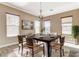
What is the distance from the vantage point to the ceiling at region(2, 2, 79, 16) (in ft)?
6.63

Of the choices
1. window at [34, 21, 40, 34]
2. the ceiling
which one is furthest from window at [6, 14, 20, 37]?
window at [34, 21, 40, 34]

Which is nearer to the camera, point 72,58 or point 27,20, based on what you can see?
point 72,58

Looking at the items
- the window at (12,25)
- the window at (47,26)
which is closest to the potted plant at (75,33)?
the window at (47,26)

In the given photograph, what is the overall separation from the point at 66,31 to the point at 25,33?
872mm

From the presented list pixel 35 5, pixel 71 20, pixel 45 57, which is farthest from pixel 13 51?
pixel 71 20

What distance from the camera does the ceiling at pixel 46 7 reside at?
79.6 inches

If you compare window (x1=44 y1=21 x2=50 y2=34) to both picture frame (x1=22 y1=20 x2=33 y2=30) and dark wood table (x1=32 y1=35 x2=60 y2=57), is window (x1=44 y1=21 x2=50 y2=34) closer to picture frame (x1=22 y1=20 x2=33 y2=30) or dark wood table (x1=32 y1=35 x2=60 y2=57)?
dark wood table (x1=32 y1=35 x2=60 y2=57)

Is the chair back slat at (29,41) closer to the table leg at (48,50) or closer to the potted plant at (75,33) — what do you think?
the table leg at (48,50)

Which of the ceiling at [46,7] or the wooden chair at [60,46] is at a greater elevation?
the ceiling at [46,7]

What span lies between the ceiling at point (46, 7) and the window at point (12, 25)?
237 mm

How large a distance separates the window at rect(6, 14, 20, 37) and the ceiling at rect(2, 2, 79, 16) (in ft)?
0.78

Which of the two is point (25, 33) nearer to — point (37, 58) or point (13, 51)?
point (13, 51)

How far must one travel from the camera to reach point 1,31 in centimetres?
203

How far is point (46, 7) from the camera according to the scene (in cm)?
208
